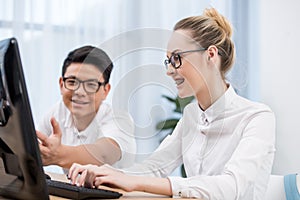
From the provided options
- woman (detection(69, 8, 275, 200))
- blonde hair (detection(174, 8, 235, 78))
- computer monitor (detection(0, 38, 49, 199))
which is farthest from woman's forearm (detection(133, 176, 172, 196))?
blonde hair (detection(174, 8, 235, 78))

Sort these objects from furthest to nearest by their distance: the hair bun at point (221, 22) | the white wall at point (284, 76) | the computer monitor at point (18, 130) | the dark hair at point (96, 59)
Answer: the white wall at point (284, 76)
the dark hair at point (96, 59)
the hair bun at point (221, 22)
the computer monitor at point (18, 130)

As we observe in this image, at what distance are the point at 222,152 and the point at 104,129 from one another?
1.79ft

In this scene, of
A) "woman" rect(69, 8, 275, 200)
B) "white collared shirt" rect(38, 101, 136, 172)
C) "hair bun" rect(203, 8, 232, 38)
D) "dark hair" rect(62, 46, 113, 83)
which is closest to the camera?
"woman" rect(69, 8, 275, 200)

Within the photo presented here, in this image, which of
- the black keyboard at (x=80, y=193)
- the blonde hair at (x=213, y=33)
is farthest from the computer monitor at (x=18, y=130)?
the blonde hair at (x=213, y=33)

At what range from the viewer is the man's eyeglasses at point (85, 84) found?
1.78 metres

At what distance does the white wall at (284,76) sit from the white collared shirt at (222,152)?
177 cm

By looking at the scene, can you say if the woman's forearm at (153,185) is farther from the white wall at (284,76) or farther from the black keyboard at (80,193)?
the white wall at (284,76)

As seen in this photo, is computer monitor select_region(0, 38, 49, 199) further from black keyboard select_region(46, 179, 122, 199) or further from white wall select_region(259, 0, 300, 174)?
white wall select_region(259, 0, 300, 174)

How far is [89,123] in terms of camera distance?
193 cm

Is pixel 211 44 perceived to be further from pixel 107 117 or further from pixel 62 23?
pixel 62 23

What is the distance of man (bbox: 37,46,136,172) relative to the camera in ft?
5.36

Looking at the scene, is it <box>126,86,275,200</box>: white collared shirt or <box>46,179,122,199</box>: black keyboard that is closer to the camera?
<box>46,179,122,199</box>: black keyboard

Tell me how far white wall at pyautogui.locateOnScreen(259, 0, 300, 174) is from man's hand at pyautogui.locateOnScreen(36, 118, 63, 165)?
7.07 ft

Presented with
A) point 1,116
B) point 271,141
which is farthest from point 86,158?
point 1,116
